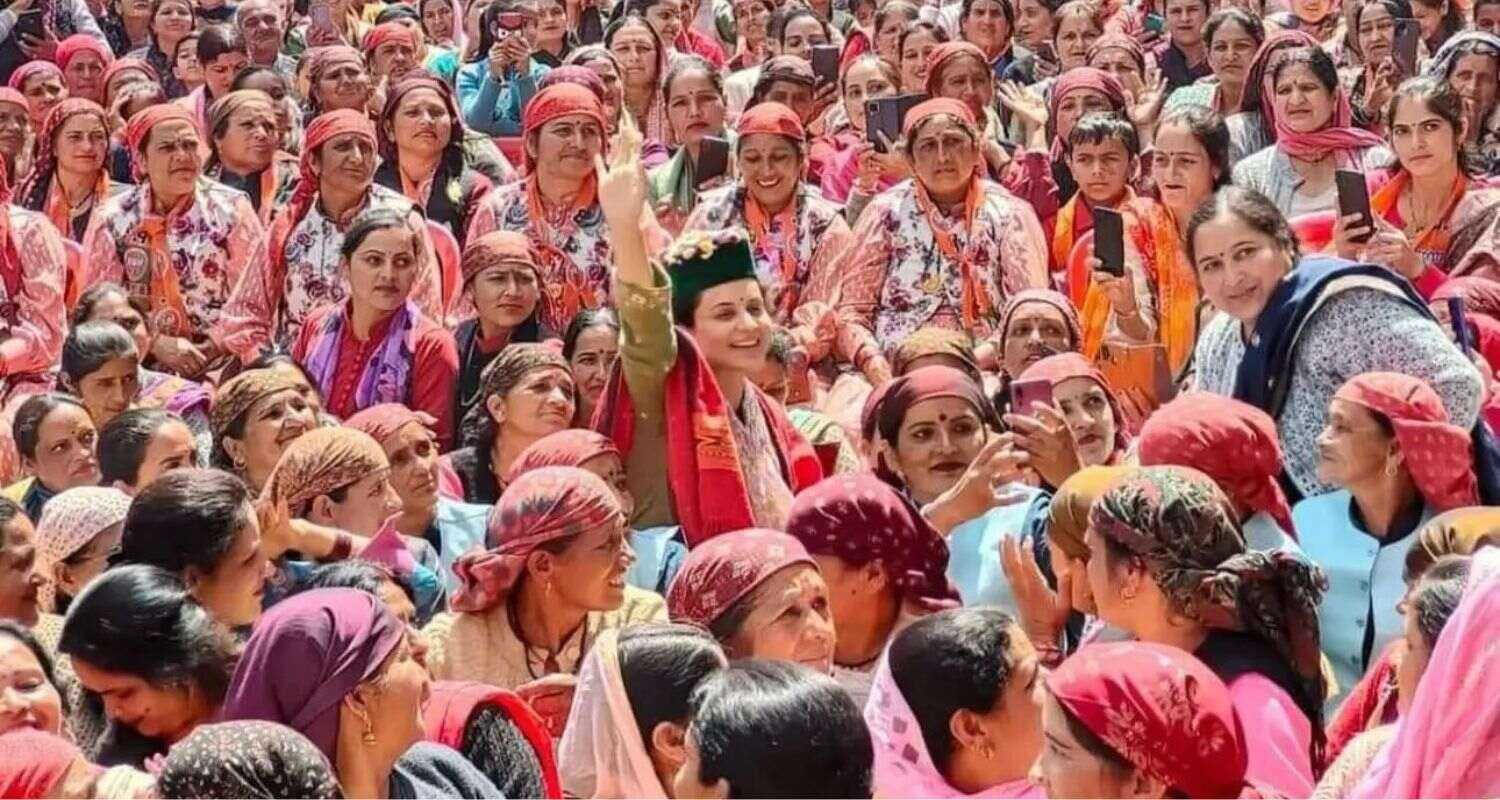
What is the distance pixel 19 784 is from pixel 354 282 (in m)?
3.64

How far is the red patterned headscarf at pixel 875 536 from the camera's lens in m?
4.24

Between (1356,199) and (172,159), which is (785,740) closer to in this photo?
(1356,199)

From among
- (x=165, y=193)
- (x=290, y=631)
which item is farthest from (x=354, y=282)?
(x=290, y=631)

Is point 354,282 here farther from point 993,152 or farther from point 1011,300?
point 993,152

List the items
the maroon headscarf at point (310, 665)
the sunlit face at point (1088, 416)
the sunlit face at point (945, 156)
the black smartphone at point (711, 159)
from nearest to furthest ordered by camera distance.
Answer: the maroon headscarf at point (310, 665) → the sunlit face at point (1088, 416) → the sunlit face at point (945, 156) → the black smartphone at point (711, 159)

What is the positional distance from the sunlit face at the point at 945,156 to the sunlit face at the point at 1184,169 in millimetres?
678

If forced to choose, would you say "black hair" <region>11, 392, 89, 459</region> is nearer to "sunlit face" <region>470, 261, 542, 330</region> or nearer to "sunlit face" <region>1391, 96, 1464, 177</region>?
"sunlit face" <region>470, 261, 542, 330</region>

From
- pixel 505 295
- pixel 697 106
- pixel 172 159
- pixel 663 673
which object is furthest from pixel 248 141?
pixel 663 673

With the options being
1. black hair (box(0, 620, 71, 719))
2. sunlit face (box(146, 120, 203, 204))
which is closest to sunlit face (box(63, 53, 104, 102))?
sunlit face (box(146, 120, 203, 204))

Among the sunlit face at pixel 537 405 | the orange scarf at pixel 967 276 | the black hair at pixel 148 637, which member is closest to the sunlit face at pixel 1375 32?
the orange scarf at pixel 967 276

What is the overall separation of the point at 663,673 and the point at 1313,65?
429 centimetres

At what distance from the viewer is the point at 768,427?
5137mm

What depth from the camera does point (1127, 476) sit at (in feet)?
12.6

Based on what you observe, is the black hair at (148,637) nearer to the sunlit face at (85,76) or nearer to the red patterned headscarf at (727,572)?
the red patterned headscarf at (727,572)
